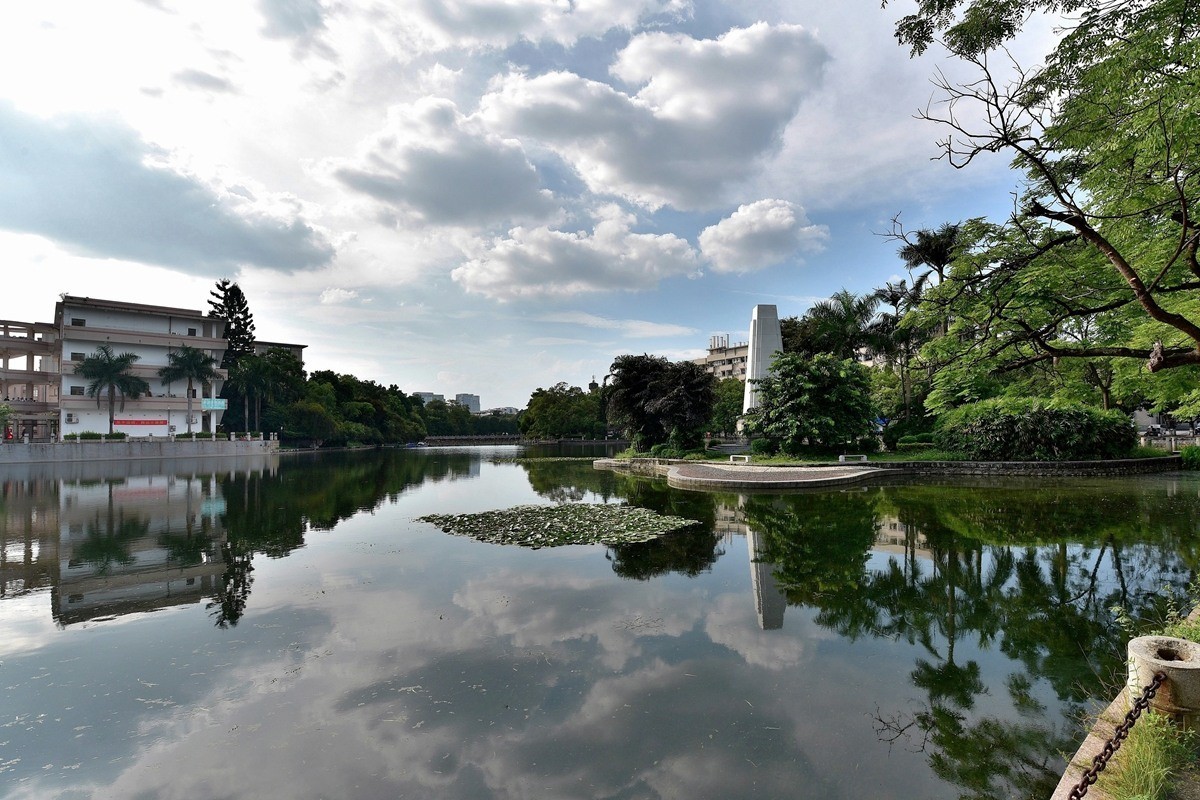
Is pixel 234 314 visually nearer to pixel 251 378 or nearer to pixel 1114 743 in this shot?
pixel 251 378

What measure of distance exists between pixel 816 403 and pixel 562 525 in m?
17.8

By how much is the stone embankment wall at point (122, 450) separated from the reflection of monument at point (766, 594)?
5635cm

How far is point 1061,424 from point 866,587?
21764mm

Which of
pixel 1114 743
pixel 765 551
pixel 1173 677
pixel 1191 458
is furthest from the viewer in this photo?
pixel 1191 458

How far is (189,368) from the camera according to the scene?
5566 cm

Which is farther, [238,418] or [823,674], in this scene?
[238,418]

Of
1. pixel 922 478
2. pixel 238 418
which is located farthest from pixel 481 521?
pixel 238 418

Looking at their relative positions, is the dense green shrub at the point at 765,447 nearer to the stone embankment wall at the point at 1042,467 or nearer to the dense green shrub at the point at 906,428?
the stone embankment wall at the point at 1042,467

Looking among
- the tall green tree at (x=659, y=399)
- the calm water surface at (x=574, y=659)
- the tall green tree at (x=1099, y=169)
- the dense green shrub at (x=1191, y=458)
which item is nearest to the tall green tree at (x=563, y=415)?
the tall green tree at (x=659, y=399)

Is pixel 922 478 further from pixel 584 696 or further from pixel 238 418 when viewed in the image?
pixel 238 418

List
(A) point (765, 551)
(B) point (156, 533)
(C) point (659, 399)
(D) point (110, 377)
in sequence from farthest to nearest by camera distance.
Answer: (D) point (110, 377)
(C) point (659, 399)
(B) point (156, 533)
(A) point (765, 551)

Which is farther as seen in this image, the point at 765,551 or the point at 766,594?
the point at 765,551

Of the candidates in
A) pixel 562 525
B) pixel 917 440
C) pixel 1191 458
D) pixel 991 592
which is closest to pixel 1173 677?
pixel 991 592

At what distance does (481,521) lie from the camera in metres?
15.9
